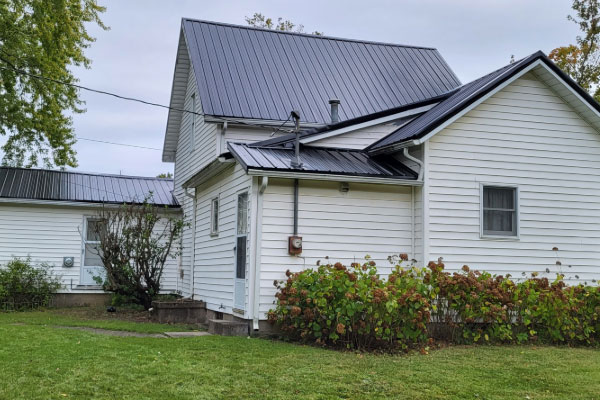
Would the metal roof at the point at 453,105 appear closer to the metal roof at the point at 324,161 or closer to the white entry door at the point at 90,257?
the metal roof at the point at 324,161

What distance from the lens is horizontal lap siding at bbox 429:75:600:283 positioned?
11828 millimetres

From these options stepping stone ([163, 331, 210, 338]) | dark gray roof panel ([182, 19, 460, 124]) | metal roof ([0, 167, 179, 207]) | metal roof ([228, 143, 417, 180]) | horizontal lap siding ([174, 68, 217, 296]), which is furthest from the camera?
metal roof ([0, 167, 179, 207])

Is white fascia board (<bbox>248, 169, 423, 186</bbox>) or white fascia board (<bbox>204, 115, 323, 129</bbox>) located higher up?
white fascia board (<bbox>204, 115, 323, 129</bbox>)

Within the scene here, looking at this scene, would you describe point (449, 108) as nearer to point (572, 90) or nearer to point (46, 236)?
point (572, 90)

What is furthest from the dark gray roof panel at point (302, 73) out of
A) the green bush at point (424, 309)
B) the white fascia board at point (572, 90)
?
the green bush at point (424, 309)

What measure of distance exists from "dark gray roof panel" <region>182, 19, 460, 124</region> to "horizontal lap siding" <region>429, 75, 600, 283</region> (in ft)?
14.4

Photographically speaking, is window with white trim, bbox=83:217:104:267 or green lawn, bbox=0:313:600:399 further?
window with white trim, bbox=83:217:104:267

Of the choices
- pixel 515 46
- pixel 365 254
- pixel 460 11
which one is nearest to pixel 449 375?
pixel 365 254

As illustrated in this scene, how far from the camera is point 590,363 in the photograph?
880 cm

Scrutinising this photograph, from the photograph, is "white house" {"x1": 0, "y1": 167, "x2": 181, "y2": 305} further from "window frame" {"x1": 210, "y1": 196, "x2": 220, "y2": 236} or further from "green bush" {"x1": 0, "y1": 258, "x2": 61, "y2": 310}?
"window frame" {"x1": 210, "y1": 196, "x2": 220, "y2": 236}

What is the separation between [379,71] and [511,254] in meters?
7.89

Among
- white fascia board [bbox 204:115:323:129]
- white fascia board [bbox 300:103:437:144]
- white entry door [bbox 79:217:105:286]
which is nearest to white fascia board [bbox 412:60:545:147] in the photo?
white fascia board [bbox 300:103:437:144]

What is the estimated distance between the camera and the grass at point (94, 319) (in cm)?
1214

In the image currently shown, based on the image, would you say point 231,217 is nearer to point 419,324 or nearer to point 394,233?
point 394,233
